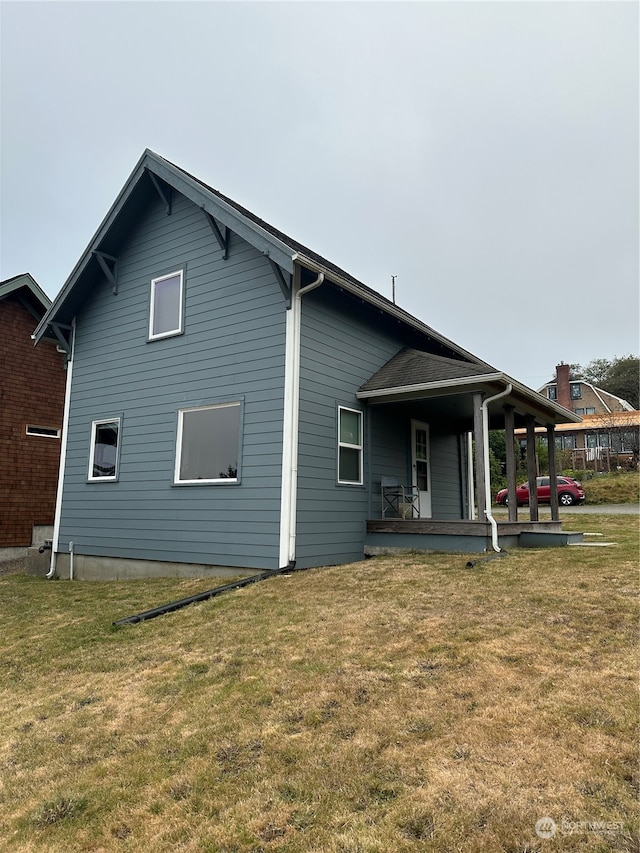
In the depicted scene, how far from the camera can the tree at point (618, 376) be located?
152ft

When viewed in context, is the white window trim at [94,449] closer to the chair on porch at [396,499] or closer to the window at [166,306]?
the window at [166,306]

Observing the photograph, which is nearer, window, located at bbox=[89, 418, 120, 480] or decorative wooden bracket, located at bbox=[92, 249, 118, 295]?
window, located at bbox=[89, 418, 120, 480]

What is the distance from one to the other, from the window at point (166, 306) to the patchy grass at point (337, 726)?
5379 mm

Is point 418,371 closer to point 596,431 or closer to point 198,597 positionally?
point 198,597

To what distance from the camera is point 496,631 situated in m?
4.48

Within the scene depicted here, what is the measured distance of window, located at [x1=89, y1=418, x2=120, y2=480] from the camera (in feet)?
34.2

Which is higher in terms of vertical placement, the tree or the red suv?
the tree

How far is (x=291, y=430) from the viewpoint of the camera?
7934 mm

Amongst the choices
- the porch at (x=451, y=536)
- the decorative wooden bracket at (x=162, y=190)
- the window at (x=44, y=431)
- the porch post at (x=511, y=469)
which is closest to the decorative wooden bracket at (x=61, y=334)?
the decorative wooden bracket at (x=162, y=190)

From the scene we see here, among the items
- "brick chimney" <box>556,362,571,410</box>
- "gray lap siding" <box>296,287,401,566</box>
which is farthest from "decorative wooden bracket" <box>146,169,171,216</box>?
"brick chimney" <box>556,362,571,410</box>

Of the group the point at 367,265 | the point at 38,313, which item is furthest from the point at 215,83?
the point at 367,265

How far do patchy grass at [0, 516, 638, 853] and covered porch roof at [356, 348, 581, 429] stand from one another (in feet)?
10.9

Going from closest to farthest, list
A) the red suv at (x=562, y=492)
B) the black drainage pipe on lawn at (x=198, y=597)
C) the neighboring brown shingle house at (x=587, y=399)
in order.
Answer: the black drainage pipe on lawn at (x=198, y=597), the red suv at (x=562, y=492), the neighboring brown shingle house at (x=587, y=399)

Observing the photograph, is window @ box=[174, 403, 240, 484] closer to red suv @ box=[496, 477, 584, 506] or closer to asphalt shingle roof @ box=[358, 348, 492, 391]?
asphalt shingle roof @ box=[358, 348, 492, 391]
